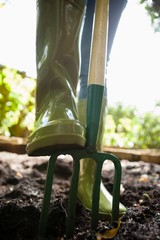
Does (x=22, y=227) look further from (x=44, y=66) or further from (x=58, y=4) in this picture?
(x=58, y=4)

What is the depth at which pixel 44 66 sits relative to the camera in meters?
1.17

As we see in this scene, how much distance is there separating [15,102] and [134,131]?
136 inches

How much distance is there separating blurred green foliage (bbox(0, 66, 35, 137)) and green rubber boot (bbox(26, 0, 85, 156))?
11.0 feet

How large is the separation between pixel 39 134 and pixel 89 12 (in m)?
0.94

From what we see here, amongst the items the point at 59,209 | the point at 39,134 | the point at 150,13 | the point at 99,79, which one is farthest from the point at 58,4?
the point at 59,209

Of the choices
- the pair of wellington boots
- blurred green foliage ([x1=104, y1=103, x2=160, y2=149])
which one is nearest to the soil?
the pair of wellington boots

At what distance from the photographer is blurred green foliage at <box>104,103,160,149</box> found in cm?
566

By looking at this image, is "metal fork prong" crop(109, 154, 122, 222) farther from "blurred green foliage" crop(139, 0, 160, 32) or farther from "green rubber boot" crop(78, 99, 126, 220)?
"blurred green foliage" crop(139, 0, 160, 32)

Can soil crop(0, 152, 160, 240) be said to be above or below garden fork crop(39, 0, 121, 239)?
below

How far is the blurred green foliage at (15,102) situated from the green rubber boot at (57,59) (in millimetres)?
3355

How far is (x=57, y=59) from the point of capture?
116 cm

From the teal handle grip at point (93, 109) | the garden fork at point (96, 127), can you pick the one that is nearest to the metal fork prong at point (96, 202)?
the garden fork at point (96, 127)

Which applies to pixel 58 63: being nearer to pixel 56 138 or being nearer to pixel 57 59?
pixel 57 59

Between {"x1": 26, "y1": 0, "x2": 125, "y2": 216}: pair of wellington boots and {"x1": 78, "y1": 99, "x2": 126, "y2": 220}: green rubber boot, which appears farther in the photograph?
{"x1": 78, "y1": 99, "x2": 126, "y2": 220}: green rubber boot
